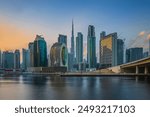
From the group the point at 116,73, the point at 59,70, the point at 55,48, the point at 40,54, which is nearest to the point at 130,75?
the point at 116,73

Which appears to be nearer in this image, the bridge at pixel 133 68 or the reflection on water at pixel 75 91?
the reflection on water at pixel 75 91

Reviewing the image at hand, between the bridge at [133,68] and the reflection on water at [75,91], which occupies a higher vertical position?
the bridge at [133,68]

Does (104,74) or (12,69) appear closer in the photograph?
(104,74)

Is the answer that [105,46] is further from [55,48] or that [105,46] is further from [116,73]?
[116,73]

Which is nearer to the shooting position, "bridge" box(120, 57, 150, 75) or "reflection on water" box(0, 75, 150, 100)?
"reflection on water" box(0, 75, 150, 100)

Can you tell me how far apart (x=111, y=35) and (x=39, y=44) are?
4354 cm

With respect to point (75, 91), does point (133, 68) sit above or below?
above

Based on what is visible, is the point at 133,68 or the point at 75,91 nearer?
the point at 75,91

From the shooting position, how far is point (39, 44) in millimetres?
140125

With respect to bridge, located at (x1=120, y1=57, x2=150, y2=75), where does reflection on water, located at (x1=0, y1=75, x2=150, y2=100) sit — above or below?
below

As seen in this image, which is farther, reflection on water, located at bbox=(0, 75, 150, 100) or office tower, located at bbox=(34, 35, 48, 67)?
office tower, located at bbox=(34, 35, 48, 67)

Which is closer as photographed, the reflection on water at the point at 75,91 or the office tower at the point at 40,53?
the reflection on water at the point at 75,91

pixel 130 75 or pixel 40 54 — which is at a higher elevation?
pixel 40 54

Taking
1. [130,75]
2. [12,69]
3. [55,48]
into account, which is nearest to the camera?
[130,75]
